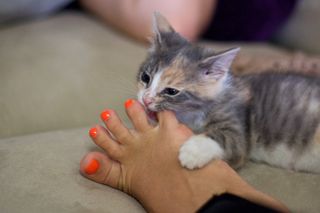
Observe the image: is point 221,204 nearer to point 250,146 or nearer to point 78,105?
point 250,146

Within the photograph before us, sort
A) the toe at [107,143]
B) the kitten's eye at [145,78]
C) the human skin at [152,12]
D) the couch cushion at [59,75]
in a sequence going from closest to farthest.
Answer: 1. the toe at [107,143]
2. the kitten's eye at [145,78]
3. the couch cushion at [59,75]
4. the human skin at [152,12]

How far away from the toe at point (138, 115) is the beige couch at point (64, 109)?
144 mm

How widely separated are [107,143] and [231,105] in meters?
0.33

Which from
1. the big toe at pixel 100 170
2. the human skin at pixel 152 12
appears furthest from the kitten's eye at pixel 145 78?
the human skin at pixel 152 12

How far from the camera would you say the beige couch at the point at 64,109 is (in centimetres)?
87

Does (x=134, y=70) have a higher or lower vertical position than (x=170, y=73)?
lower

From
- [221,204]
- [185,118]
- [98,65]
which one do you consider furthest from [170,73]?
[98,65]

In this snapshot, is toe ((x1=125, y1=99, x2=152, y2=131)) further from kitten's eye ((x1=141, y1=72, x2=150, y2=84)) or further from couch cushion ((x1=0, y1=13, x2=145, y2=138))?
couch cushion ((x1=0, y1=13, x2=145, y2=138))

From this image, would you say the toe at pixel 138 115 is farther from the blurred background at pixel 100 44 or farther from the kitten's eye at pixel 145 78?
the blurred background at pixel 100 44

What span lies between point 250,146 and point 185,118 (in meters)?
0.18

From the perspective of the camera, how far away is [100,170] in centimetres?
92

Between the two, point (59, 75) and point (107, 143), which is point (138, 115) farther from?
point (59, 75)

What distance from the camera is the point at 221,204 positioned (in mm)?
795

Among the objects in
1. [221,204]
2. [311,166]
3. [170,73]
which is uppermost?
[170,73]
